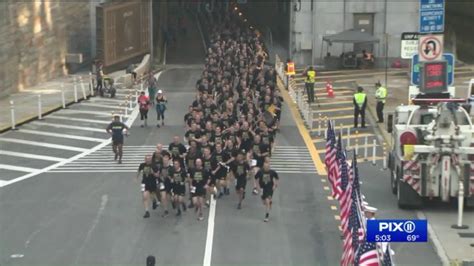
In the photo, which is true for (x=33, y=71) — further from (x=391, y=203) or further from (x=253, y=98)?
(x=391, y=203)

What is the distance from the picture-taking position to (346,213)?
16734mm

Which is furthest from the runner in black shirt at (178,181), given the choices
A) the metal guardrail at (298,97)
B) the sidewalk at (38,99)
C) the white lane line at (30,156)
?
the sidewalk at (38,99)

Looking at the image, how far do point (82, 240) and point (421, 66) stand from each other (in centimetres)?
889

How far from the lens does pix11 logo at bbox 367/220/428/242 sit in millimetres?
11078

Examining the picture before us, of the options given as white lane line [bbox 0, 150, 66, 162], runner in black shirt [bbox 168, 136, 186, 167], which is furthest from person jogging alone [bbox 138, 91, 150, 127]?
runner in black shirt [bbox 168, 136, 186, 167]

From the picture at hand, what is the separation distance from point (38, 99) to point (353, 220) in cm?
2277

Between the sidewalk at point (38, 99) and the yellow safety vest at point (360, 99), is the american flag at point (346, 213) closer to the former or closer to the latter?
the yellow safety vest at point (360, 99)

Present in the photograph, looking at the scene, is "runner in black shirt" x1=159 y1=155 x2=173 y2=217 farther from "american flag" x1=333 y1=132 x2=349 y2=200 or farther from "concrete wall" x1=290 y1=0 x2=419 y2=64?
"concrete wall" x1=290 y1=0 x2=419 y2=64

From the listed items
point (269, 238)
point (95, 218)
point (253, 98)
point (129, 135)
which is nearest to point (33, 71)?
point (129, 135)

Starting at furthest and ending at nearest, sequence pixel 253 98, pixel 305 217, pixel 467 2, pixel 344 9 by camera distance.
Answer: pixel 467 2, pixel 344 9, pixel 253 98, pixel 305 217

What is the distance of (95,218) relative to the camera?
19594mm

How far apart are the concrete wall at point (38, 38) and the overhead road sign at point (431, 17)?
19318 millimetres

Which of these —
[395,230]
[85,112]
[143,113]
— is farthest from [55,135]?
[395,230]

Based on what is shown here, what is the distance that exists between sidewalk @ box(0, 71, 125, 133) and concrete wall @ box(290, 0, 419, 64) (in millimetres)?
10936
